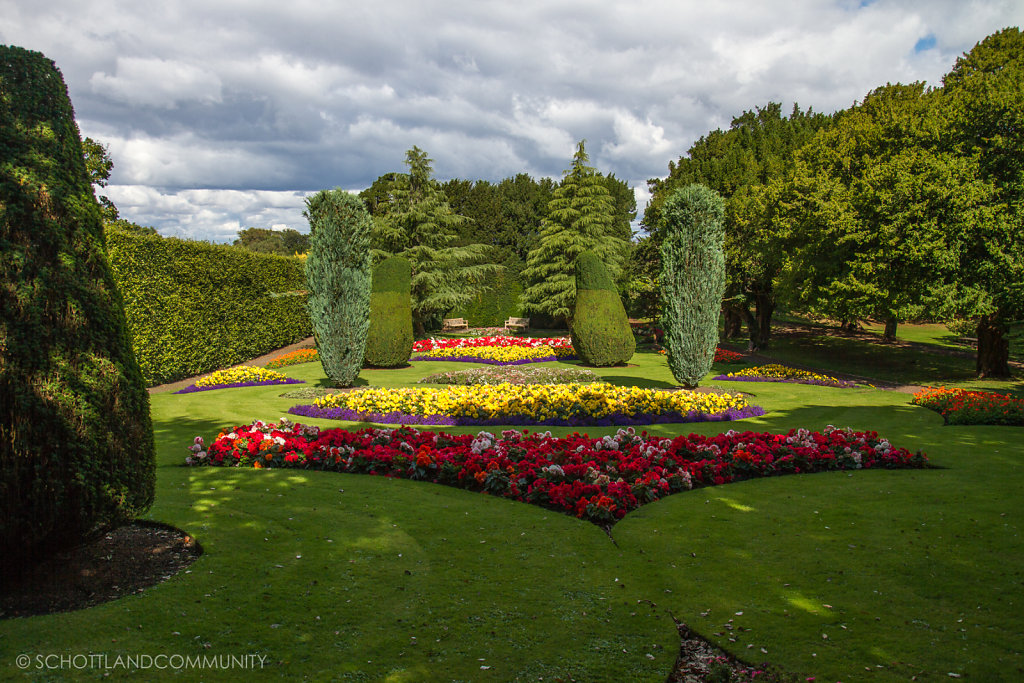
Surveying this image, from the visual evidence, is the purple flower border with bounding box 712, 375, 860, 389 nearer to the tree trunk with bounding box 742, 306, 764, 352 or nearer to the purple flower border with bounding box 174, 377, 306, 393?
the tree trunk with bounding box 742, 306, 764, 352

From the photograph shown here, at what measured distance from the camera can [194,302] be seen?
1814 cm

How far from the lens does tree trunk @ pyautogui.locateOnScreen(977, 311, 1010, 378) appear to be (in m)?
18.8

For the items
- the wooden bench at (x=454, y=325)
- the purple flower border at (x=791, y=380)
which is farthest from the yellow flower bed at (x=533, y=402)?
the wooden bench at (x=454, y=325)

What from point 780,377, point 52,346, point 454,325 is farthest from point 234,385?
point 454,325

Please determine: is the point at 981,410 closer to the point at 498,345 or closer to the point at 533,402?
the point at 533,402

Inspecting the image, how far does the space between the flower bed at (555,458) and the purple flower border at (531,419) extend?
9.08 ft

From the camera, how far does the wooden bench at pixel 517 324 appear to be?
36.5 meters

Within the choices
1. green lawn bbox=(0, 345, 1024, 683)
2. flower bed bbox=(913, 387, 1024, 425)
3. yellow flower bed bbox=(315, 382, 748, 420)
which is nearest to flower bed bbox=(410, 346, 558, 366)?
yellow flower bed bbox=(315, 382, 748, 420)

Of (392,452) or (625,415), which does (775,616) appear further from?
(625,415)

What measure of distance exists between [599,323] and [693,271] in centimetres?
623

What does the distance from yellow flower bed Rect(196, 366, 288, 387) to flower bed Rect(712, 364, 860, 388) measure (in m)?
14.4

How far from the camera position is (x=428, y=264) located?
2936 cm

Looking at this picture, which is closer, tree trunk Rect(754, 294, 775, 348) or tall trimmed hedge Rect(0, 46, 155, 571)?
tall trimmed hedge Rect(0, 46, 155, 571)

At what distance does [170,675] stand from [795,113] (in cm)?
4948
